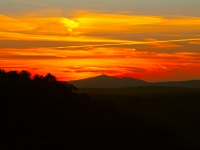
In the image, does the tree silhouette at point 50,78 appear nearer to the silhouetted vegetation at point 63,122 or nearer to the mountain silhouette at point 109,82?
the silhouetted vegetation at point 63,122

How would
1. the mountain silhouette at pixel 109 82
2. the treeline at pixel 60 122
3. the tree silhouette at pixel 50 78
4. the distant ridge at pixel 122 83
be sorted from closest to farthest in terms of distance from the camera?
1. the treeline at pixel 60 122
2. the tree silhouette at pixel 50 78
3. the mountain silhouette at pixel 109 82
4. the distant ridge at pixel 122 83

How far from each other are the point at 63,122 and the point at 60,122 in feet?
0.43

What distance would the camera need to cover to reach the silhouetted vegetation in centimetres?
1909

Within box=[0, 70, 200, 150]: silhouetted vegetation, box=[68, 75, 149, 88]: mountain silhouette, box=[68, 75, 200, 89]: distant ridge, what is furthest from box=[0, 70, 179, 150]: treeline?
box=[68, 75, 200, 89]: distant ridge

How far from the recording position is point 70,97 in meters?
21.5

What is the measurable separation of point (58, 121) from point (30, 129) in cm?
139

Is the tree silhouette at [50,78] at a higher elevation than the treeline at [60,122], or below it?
higher

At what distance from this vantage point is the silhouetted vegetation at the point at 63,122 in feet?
62.6

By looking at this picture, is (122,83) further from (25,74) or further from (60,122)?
(60,122)

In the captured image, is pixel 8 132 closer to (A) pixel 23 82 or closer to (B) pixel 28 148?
(B) pixel 28 148

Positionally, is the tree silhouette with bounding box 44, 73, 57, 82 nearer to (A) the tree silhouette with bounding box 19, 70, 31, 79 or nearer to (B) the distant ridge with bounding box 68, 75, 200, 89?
(A) the tree silhouette with bounding box 19, 70, 31, 79

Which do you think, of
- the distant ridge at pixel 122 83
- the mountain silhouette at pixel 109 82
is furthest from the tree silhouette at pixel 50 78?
the distant ridge at pixel 122 83

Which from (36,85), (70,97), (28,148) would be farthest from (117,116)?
(28,148)

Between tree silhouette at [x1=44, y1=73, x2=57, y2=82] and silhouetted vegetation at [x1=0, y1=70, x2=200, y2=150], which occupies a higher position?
tree silhouette at [x1=44, y1=73, x2=57, y2=82]
